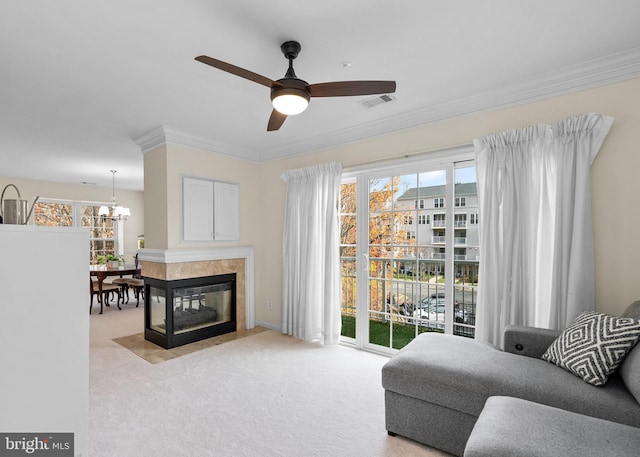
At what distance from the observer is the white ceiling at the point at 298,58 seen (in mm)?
1856

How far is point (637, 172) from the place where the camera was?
7.70 feet

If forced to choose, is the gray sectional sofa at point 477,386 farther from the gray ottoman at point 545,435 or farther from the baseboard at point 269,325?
the baseboard at point 269,325

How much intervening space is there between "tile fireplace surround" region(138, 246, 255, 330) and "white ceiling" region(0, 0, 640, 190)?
1.51 m

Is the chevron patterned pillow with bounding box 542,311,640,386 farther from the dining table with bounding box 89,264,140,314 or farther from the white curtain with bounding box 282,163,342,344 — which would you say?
the dining table with bounding box 89,264,140,314

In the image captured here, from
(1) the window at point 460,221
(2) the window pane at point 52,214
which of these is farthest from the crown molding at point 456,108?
(2) the window pane at point 52,214

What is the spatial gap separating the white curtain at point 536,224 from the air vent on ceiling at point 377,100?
887mm

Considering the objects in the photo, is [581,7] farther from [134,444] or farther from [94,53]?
[134,444]

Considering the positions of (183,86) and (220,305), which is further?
(220,305)

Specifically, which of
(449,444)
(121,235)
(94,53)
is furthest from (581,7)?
(121,235)

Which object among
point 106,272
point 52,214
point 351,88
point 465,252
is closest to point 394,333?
point 465,252

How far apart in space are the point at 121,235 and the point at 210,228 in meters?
5.33

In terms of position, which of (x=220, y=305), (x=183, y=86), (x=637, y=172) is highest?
(x=183, y=86)

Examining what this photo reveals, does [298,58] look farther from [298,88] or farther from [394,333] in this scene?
[394,333]

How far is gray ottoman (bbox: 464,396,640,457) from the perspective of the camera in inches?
53.3
